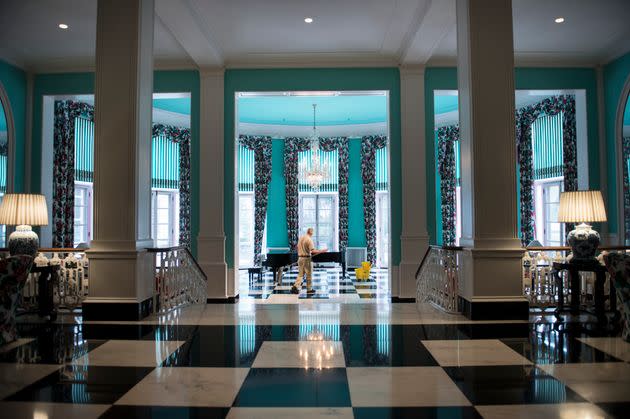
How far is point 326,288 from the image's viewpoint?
35.0ft

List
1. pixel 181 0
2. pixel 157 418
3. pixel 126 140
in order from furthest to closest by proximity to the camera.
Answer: pixel 181 0
pixel 126 140
pixel 157 418

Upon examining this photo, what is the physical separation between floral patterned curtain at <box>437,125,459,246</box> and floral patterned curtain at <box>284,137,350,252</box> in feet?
10.2

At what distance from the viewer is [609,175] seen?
894cm

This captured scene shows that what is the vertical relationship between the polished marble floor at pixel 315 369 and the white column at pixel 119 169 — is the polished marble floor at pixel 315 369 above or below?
below

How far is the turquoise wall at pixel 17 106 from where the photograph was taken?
8828 millimetres

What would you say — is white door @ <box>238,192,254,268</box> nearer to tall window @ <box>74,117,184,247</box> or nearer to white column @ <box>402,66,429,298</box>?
tall window @ <box>74,117,184,247</box>

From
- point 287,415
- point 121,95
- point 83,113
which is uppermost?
point 83,113

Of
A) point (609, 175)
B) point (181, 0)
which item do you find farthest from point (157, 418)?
point (609, 175)

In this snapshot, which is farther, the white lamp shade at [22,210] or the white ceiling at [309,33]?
the white ceiling at [309,33]

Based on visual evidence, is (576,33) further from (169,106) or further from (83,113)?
(83,113)

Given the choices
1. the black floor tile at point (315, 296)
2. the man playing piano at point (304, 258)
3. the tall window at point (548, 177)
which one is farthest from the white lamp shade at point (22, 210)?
the tall window at point (548, 177)

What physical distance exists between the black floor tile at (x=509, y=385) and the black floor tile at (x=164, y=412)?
141cm

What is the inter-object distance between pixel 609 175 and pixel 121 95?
840 cm

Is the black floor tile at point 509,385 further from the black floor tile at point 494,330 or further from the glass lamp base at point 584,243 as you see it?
the glass lamp base at point 584,243
